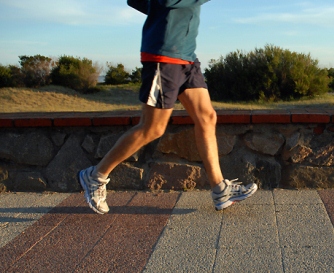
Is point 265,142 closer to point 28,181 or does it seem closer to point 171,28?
point 171,28

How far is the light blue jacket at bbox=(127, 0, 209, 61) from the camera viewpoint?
128 inches

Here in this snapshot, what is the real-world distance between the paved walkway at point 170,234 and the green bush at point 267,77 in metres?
15.8

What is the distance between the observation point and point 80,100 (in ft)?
58.5

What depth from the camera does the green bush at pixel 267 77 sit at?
19609mm

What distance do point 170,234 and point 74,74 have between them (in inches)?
670

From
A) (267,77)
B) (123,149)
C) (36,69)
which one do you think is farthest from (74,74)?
(123,149)

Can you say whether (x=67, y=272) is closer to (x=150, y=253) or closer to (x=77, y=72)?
(x=150, y=253)

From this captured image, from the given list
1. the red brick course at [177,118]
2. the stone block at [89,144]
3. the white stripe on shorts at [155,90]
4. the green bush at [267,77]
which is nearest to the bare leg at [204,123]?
the white stripe on shorts at [155,90]

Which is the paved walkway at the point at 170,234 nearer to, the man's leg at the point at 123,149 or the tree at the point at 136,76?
the man's leg at the point at 123,149

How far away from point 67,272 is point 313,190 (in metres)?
2.25

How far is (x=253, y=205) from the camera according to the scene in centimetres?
376

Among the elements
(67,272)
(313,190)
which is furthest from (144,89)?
(313,190)

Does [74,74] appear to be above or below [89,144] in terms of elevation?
below

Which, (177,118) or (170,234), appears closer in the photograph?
(170,234)
